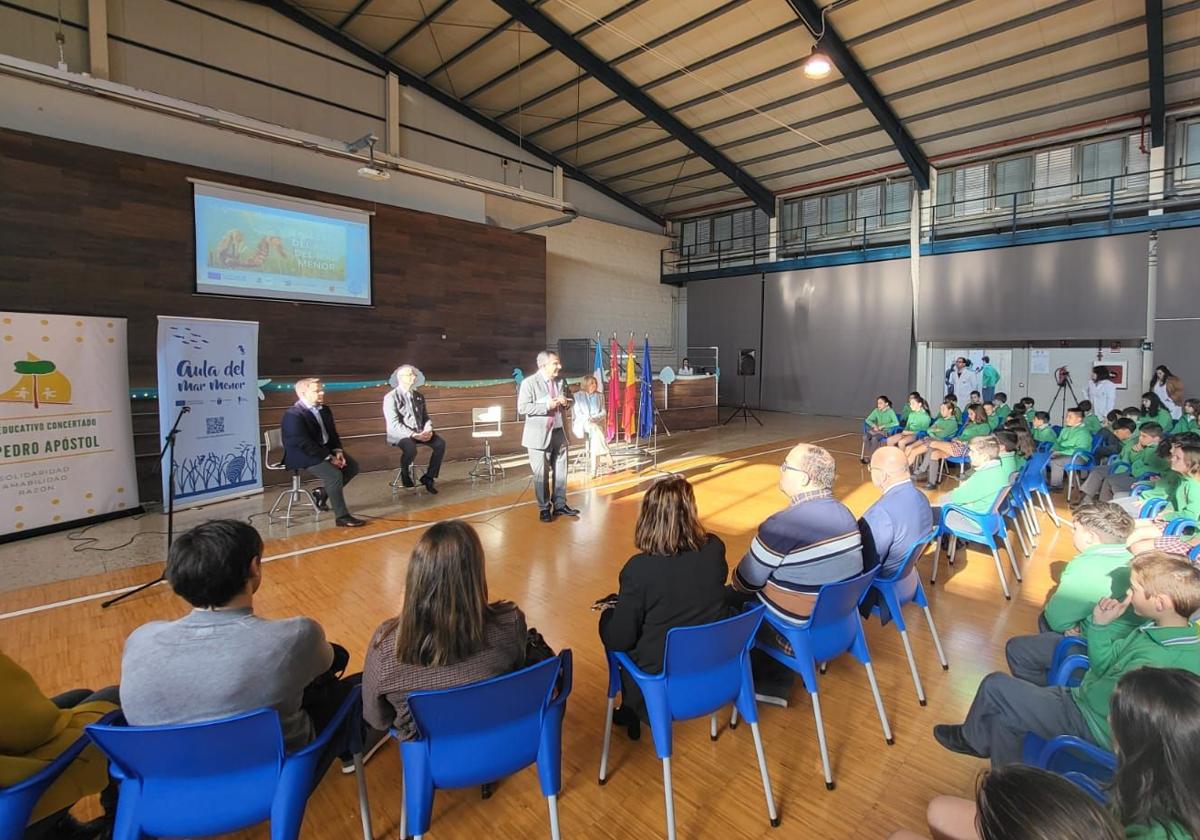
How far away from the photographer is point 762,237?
53.0 feet

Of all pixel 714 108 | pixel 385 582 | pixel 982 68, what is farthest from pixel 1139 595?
pixel 714 108

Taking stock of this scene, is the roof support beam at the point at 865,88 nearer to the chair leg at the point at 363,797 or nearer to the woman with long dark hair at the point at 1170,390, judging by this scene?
the woman with long dark hair at the point at 1170,390

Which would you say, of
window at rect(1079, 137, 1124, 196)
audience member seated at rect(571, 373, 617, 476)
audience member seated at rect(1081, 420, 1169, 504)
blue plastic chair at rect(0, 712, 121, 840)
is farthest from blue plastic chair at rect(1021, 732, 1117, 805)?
window at rect(1079, 137, 1124, 196)

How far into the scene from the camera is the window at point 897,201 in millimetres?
13586

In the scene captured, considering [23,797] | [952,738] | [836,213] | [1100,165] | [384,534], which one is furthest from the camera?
[836,213]

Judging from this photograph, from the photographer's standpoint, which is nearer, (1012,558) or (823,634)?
(823,634)

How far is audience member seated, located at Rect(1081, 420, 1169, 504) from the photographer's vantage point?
4973 millimetres

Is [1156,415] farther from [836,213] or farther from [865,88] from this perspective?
[836,213]

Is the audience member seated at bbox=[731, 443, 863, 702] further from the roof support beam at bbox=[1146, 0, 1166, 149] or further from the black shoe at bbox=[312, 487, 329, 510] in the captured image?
the roof support beam at bbox=[1146, 0, 1166, 149]

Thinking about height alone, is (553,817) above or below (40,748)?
below

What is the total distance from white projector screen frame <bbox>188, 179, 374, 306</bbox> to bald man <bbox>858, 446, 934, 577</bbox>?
30.7ft

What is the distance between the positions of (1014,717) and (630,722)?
1.34m

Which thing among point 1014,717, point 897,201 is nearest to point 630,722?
point 1014,717

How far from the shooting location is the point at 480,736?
62.7 inches
